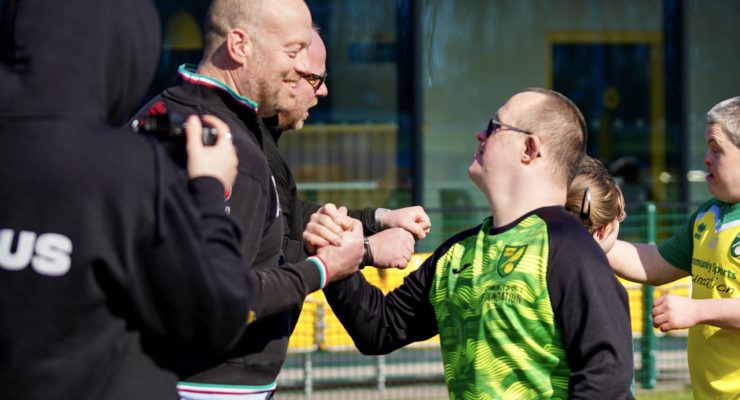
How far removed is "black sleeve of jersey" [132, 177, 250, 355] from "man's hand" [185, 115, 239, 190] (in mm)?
40

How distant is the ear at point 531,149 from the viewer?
2.94 m

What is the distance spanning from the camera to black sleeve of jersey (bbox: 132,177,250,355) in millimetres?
2258

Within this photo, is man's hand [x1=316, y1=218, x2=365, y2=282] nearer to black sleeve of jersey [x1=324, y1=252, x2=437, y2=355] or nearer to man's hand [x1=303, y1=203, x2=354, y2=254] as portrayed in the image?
man's hand [x1=303, y1=203, x2=354, y2=254]

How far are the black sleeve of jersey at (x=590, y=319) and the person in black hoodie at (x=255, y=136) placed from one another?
57cm

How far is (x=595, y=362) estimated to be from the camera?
2699 mm

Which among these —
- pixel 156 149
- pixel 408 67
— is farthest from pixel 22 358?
pixel 408 67

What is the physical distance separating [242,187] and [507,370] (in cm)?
82

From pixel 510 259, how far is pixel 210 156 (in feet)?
2.85

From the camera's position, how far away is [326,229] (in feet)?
9.81

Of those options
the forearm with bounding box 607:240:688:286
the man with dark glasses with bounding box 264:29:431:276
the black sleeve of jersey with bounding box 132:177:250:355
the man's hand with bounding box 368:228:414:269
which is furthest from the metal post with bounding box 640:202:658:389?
the black sleeve of jersey with bounding box 132:177:250:355

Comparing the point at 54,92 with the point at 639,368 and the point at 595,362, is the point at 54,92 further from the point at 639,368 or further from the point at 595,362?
the point at 639,368

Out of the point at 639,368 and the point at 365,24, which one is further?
the point at 365,24

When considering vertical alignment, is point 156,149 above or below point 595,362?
above

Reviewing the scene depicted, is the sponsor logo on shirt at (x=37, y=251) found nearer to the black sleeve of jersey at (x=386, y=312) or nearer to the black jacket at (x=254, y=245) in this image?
the black jacket at (x=254, y=245)
